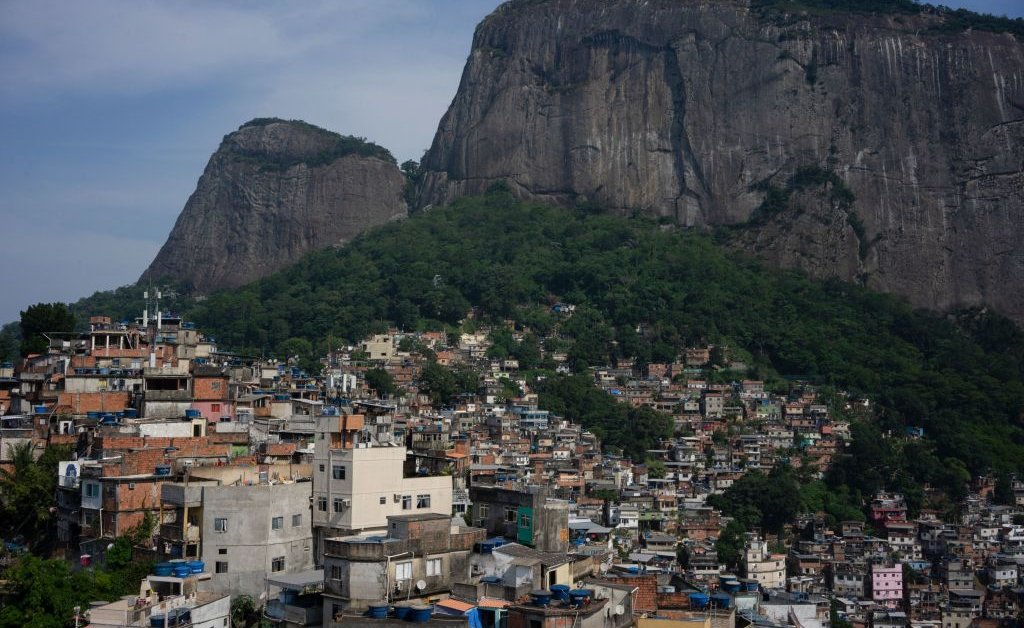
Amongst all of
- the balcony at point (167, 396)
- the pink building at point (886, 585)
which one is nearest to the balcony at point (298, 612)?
the balcony at point (167, 396)

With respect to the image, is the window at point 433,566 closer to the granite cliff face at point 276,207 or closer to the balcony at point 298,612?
the balcony at point 298,612

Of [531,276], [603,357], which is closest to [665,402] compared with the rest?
[603,357]

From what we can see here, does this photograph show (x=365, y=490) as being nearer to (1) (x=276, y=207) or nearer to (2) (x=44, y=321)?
(2) (x=44, y=321)

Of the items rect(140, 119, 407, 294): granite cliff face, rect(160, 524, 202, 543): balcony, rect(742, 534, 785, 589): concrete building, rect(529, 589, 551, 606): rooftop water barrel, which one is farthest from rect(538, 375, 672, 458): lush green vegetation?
rect(529, 589, 551, 606): rooftop water barrel

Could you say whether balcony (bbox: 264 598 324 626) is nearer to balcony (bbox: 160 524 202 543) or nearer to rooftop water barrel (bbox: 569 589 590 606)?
balcony (bbox: 160 524 202 543)

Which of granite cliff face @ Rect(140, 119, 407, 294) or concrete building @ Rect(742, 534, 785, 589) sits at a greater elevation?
granite cliff face @ Rect(140, 119, 407, 294)
